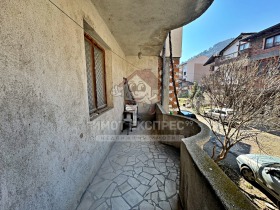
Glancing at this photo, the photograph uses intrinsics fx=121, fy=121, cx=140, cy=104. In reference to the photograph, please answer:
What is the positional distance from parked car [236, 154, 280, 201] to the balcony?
2.48m

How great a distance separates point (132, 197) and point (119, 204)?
23 cm

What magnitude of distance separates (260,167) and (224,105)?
6.59ft

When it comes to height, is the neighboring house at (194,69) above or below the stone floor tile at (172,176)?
above

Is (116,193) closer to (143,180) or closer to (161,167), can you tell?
(143,180)

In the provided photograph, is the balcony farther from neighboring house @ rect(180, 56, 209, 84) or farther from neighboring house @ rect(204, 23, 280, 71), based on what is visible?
neighboring house @ rect(180, 56, 209, 84)

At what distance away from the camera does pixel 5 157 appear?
2.71ft

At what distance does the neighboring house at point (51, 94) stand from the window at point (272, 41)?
552 inches

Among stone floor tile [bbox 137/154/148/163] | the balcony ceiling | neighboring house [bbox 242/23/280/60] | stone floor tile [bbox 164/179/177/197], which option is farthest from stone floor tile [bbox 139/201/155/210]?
neighboring house [bbox 242/23/280/60]

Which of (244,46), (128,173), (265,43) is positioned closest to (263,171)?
(128,173)

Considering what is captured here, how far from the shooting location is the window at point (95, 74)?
8.75 ft

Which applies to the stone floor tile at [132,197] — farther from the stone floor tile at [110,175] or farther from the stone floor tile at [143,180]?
the stone floor tile at [110,175]

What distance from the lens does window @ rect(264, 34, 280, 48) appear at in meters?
10.6

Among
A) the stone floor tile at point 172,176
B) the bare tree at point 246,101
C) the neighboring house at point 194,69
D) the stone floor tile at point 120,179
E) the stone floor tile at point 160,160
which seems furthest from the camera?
the neighboring house at point 194,69

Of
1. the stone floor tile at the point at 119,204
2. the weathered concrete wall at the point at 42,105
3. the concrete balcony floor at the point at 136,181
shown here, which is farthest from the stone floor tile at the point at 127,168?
the weathered concrete wall at the point at 42,105
